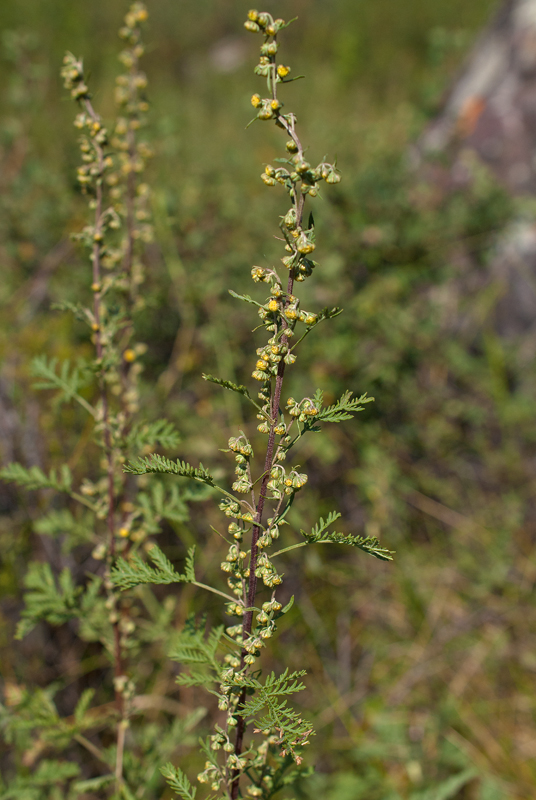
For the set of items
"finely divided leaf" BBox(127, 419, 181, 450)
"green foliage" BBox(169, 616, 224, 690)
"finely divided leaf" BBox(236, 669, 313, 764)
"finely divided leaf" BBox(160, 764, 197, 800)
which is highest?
"finely divided leaf" BBox(127, 419, 181, 450)

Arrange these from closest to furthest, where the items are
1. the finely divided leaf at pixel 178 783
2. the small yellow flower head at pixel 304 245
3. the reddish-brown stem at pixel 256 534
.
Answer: the small yellow flower head at pixel 304 245, the reddish-brown stem at pixel 256 534, the finely divided leaf at pixel 178 783

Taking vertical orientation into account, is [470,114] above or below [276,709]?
above

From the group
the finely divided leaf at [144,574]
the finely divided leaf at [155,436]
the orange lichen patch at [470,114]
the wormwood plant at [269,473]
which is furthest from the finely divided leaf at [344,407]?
the orange lichen patch at [470,114]

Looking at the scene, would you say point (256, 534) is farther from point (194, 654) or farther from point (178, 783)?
point (178, 783)

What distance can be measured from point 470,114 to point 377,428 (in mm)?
3484

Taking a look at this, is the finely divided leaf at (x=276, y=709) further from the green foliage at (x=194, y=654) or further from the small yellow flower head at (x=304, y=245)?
the small yellow flower head at (x=304, y=245)

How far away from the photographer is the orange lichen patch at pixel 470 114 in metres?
5.38

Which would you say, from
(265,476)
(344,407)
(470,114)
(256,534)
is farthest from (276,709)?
(470,114)

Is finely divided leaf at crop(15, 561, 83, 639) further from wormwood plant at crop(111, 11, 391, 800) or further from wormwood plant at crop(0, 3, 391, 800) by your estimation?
wormwood plant at crop(111, 11, 391, 800)

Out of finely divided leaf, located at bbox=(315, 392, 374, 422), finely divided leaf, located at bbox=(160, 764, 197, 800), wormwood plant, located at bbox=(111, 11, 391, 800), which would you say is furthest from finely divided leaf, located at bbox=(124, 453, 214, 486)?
finely divided leaf, located at bbox=(160, 764, 197, 800)

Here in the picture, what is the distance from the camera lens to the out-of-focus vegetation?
2.96 meters

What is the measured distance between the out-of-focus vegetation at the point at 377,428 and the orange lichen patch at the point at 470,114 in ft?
1.13

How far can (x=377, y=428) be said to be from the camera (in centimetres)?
410

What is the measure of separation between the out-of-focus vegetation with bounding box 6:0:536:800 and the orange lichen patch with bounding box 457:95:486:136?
343mm
